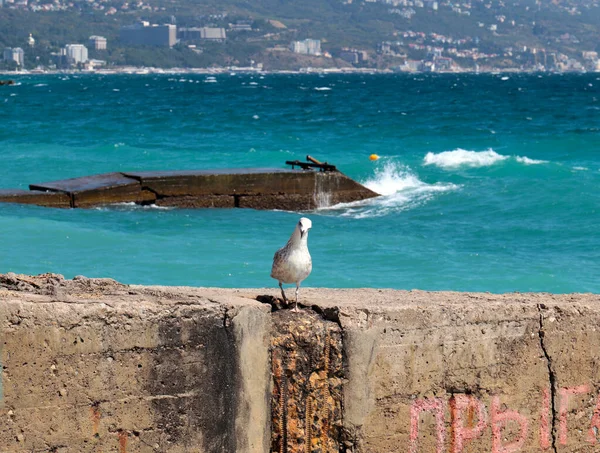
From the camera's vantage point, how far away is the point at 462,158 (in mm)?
26016

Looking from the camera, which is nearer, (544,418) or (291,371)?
(291,371)

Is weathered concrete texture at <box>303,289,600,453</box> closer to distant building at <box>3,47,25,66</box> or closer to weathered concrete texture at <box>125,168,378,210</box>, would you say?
weathered concrete texture at <box>125,168,378,210</box>

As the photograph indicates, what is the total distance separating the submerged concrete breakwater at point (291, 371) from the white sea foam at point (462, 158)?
1992 cm

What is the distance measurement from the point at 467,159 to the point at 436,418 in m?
21.4

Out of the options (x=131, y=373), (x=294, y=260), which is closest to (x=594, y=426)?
(x=294, y=260)

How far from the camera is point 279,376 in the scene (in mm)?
4801

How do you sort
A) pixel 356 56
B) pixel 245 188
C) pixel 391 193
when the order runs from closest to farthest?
pixel 245 188, pixel 391 193, pixel 356 56

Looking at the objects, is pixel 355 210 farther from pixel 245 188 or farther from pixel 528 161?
pixel 528 161

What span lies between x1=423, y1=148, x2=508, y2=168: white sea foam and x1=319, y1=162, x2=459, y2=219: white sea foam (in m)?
1.23

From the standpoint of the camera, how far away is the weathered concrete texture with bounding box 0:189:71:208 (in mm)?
16328

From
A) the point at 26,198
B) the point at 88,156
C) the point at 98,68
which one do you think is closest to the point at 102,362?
the point at 26,198

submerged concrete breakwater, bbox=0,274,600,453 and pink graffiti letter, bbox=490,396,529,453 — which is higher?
submerged concrete breakwater, bbox=0,274,600,453

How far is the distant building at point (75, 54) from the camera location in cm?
18025

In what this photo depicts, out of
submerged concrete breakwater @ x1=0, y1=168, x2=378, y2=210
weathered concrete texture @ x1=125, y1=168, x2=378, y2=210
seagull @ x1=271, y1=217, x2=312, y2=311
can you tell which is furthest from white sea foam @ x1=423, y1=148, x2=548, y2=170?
seagull @ x1=271, y1=217, x2=312, y2=311
